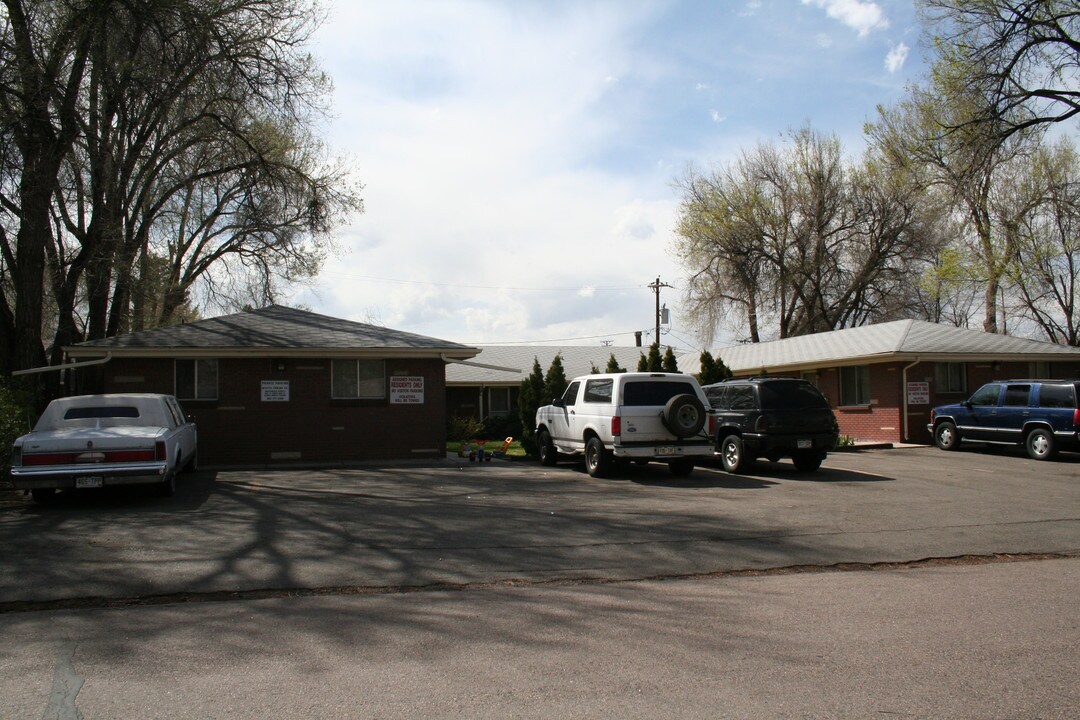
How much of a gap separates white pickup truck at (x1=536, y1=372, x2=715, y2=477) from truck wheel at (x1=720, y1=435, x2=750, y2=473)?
1295 millimetres

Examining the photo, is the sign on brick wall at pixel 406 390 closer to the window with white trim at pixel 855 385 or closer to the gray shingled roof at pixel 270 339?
the gray shingled roof at pixel 270 339

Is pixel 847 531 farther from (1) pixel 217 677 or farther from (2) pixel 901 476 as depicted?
(1) pixel 217 677

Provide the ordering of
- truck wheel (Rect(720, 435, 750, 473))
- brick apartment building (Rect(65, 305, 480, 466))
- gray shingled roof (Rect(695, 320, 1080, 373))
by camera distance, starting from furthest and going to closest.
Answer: gray shingled roof (Rect(695, 320, 1080, 373))
brick apartment building (Rect(65, 305, 480, 466))
truck wheel (Rect(720, 435, 750, 473))

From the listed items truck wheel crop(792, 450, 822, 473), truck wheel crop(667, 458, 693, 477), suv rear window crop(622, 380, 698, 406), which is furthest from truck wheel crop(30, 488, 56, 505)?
truck wheel crop(792, 450, 822, 473)

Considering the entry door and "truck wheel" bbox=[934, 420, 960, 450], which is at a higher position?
the entry door

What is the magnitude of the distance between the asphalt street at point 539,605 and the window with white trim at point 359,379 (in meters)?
5.96

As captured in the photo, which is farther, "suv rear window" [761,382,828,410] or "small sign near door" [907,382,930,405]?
"small sign near door" [907,382,930,405]

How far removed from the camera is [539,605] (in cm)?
704

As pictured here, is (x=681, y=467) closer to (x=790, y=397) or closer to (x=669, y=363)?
(x=790, y=397)

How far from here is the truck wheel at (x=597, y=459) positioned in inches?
637

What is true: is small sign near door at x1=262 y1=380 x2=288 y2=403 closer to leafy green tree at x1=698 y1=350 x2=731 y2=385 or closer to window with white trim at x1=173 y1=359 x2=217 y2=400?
window with white trim at x1=173 y1=359 x2=217 y2=400

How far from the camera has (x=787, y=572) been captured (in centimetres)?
846

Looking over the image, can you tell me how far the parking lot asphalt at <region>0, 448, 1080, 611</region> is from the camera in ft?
26.6

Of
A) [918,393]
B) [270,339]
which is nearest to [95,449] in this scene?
[270,339]
